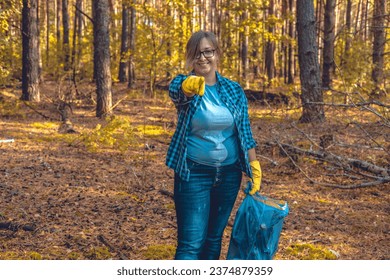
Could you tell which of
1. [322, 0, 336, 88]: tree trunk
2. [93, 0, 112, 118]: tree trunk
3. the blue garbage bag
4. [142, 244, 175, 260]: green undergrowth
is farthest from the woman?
[322, 0, 336, 88]: tree trunk

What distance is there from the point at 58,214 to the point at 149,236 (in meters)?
1.17

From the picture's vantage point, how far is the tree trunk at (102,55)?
40.6 ft

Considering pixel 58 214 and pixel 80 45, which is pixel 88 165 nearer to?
pixel 58 214

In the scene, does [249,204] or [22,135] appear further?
[22,135]

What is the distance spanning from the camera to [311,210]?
5.83 m

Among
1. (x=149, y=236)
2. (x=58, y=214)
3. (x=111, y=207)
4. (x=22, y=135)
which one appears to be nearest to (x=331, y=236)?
(x=149, y=236)

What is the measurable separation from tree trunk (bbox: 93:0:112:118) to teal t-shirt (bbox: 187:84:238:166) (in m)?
10.2

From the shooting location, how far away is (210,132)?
9.52ft

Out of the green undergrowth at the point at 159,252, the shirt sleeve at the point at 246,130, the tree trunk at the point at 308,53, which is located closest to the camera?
the shirt sleeve at the point at 246,130

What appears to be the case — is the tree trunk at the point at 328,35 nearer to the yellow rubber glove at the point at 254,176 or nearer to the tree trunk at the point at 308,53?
the tree trunk at the point at 308,53

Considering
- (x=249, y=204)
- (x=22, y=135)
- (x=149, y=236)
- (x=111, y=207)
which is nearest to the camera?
(x=249, y=204)

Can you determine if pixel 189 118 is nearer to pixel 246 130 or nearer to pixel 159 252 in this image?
pixel 246 130

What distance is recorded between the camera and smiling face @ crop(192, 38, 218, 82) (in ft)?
9.57

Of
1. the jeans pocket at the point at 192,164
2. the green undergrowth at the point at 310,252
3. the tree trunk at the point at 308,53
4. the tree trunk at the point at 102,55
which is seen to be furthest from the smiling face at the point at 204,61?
the tree trunk at the point at 102,55
